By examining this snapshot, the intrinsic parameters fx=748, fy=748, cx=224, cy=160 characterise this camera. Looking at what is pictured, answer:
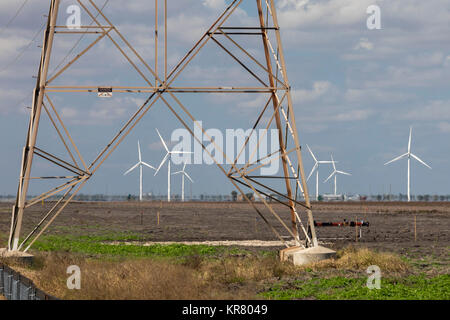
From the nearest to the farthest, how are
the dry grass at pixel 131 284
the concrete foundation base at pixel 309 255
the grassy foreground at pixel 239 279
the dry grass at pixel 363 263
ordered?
1. the dry grass at pixel 131 284
2. the grassy foreground at pixel 239 279
3. the dry grass at pixel 363 263
4. the concrete foundation base at pixel 309 255

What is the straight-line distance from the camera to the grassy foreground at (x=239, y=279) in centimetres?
1970

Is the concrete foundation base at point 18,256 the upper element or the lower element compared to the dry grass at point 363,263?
upper

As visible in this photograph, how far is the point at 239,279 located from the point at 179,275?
4.41 metres

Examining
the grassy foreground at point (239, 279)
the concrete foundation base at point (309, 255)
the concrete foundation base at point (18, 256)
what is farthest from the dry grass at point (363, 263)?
the concrete foundation base at point (18, 256)

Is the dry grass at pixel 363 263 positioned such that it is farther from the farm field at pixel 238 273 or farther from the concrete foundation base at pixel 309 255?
the concrete foundation base at pixel 309 255

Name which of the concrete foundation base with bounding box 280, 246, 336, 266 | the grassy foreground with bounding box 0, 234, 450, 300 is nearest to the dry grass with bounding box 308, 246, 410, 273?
the grassy foreground with bounding box 0, 234, 450, 300

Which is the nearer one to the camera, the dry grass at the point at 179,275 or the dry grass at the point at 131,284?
the dry grass at the point at 131,284

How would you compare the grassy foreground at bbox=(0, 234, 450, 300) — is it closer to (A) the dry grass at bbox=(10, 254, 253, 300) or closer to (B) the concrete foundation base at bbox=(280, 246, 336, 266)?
(A) the dry grass at bbox=(10, 254, 253, 300)

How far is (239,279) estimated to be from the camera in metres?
25.5

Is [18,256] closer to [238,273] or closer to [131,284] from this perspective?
[238,273]
